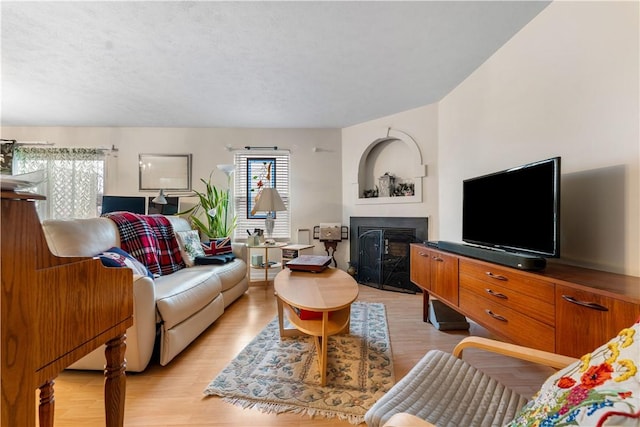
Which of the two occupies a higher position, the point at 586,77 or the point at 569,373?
the point at 586,77

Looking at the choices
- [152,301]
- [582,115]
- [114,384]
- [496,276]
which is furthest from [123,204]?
[582,115]

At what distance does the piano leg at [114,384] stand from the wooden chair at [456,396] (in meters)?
0.90

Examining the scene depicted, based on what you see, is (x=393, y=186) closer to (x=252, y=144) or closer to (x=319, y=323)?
(x=252, y=144)

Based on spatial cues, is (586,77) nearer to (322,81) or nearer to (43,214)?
(322,81)

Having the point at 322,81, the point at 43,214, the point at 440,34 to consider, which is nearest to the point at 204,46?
the point at 322,81

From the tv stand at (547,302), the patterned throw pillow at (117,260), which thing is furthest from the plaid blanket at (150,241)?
the tv stand at (547,302)

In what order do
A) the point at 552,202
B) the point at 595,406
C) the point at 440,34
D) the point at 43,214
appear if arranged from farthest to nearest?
the point at 43,214 < the point at 440,34 < the point at 552,202 < the point at 595,406

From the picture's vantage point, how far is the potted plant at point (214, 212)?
351 centimetres

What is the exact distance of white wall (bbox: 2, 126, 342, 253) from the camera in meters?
3.92

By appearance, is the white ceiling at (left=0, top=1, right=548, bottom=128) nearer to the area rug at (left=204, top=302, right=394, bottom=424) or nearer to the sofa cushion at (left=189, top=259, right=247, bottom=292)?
the sofa cushion at (left=189, top=259, right=247, bottom=292)

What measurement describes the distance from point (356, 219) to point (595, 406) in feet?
11.1

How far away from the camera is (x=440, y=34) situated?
1929mm

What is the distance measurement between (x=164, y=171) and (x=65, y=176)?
138 cm

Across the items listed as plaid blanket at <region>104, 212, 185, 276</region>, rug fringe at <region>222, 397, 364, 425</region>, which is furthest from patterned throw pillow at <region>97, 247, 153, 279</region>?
rug fringe at <region>222, 397, 364, 425</region>
